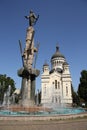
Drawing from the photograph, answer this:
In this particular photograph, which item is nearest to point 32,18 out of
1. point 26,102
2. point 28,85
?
point 28,85

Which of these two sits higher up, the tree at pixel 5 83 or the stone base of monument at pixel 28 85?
the tree at pixel 5 83

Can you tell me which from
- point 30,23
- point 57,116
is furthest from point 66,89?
point 57,116

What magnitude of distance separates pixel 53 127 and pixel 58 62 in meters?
70.2

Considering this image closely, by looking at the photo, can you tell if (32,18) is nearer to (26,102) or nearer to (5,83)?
(26,102)

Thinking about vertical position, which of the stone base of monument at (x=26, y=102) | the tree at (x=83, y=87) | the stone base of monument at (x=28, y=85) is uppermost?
the tree at (x=83, y=87)

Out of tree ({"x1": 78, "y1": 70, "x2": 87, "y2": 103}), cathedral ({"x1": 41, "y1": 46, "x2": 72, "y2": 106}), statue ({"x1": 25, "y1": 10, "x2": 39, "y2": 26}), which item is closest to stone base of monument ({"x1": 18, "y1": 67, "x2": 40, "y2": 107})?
statue ({"x1": 25, "y1": 10, "x2": 39, "y2": 26})

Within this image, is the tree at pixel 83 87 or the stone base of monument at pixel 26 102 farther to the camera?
the tree at pixel 83 87

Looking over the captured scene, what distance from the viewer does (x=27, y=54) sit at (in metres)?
17.9

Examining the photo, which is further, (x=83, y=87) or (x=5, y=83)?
(x=83, y=87)

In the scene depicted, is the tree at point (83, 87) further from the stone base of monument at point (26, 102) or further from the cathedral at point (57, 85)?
the stone base of monument at point (26, 102)

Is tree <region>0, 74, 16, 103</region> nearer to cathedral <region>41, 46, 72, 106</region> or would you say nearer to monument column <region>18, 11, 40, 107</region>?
cathedral <region>41, 46, 72, 106</region>

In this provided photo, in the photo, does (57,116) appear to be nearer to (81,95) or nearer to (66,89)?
(81,95)

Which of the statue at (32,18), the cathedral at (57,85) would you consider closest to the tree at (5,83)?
the cathedral at (57,85)

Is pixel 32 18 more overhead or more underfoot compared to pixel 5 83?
more overhead
